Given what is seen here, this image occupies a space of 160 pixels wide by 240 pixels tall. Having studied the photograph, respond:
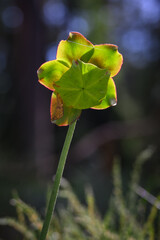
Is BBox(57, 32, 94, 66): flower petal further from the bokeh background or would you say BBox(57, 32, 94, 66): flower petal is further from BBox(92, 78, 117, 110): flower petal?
the bokeh background

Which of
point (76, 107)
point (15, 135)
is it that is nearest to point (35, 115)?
point (15, 135)

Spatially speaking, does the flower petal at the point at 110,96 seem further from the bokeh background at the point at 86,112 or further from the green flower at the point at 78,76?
the bokeh background at the point at 86,112

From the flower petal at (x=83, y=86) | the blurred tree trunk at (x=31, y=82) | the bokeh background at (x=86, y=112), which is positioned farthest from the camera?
the blurred tree trunk at (x=31, y=82)

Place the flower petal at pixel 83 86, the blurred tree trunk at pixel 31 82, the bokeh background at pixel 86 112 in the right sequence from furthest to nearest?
1. the blurred tree trunk at pixel 31 82
2. the bokeh background at pixel 86 112
3. the flower petal at pixel 83 86

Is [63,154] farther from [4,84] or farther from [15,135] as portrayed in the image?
[4,84]

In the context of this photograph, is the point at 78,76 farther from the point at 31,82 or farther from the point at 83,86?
the point at 31,82

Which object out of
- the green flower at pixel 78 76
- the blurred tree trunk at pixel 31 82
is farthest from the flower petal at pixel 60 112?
the blurred tree trunk at pixel 31 82

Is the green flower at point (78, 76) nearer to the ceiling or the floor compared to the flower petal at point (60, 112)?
nearer to the ceiling

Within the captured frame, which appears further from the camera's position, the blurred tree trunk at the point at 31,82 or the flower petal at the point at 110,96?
the blurred tree trunk at the point at 31,82
